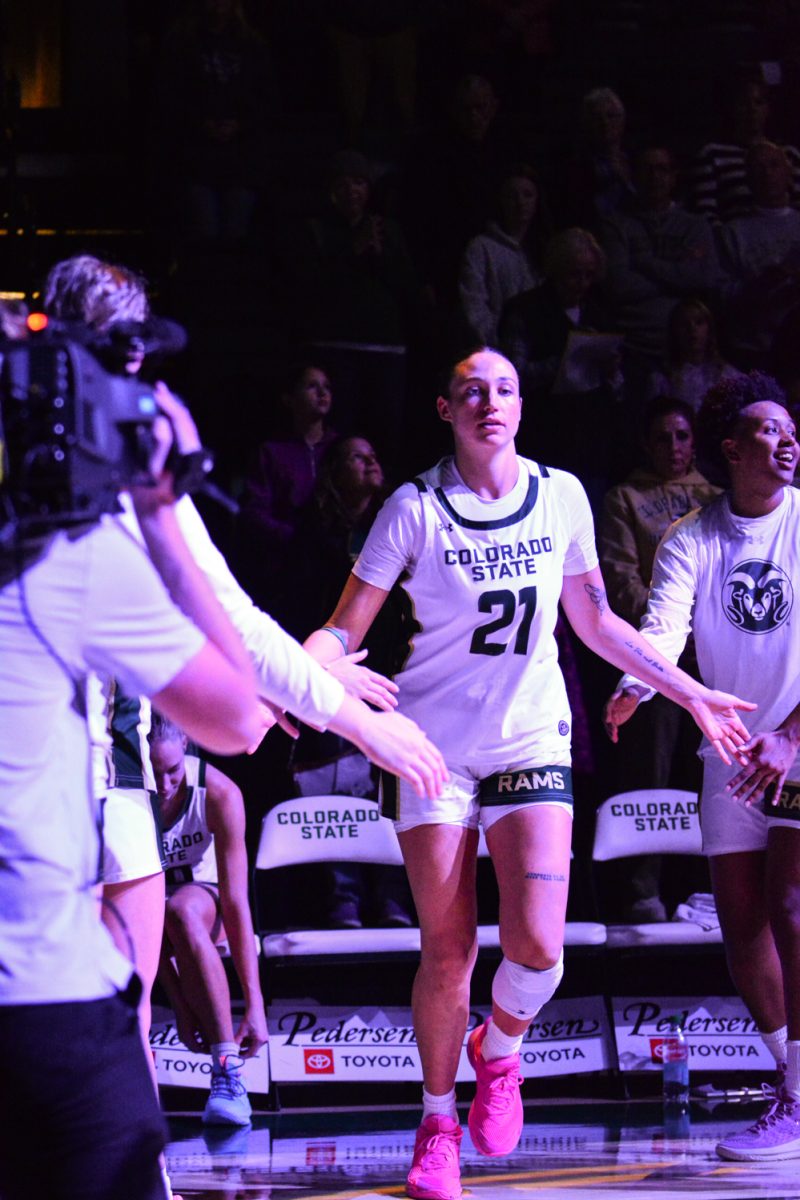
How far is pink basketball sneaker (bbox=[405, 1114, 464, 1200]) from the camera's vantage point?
14.6 ft

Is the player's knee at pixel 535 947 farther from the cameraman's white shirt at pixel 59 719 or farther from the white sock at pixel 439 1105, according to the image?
the cameraman's white shirt at pixel 59 719

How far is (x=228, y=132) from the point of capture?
8727 millimetres

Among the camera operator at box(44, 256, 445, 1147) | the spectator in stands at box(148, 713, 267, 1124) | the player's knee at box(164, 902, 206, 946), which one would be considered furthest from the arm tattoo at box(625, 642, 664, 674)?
the player's knee at box(164, 902, 206, 946)

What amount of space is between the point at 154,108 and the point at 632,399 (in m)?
3.40

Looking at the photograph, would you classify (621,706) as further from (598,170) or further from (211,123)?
(211,123)

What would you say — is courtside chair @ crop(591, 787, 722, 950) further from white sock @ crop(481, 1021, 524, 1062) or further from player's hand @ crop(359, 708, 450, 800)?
player's hand @ crop(359, 708, 450, 800)

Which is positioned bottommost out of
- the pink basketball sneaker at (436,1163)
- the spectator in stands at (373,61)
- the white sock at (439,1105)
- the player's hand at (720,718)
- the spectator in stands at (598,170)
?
the pink basketball sneaker at (436,1163)

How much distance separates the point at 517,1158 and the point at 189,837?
206 cm

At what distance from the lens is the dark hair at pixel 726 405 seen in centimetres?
529

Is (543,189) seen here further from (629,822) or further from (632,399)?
(629,822)

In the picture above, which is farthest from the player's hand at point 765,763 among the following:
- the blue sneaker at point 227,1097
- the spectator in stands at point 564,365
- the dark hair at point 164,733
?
the spectator in stands at point 564,365

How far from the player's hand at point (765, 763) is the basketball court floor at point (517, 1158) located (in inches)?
47.1

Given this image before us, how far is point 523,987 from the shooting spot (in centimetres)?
445

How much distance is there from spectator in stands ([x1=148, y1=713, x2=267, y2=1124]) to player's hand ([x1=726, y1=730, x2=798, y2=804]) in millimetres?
2204
